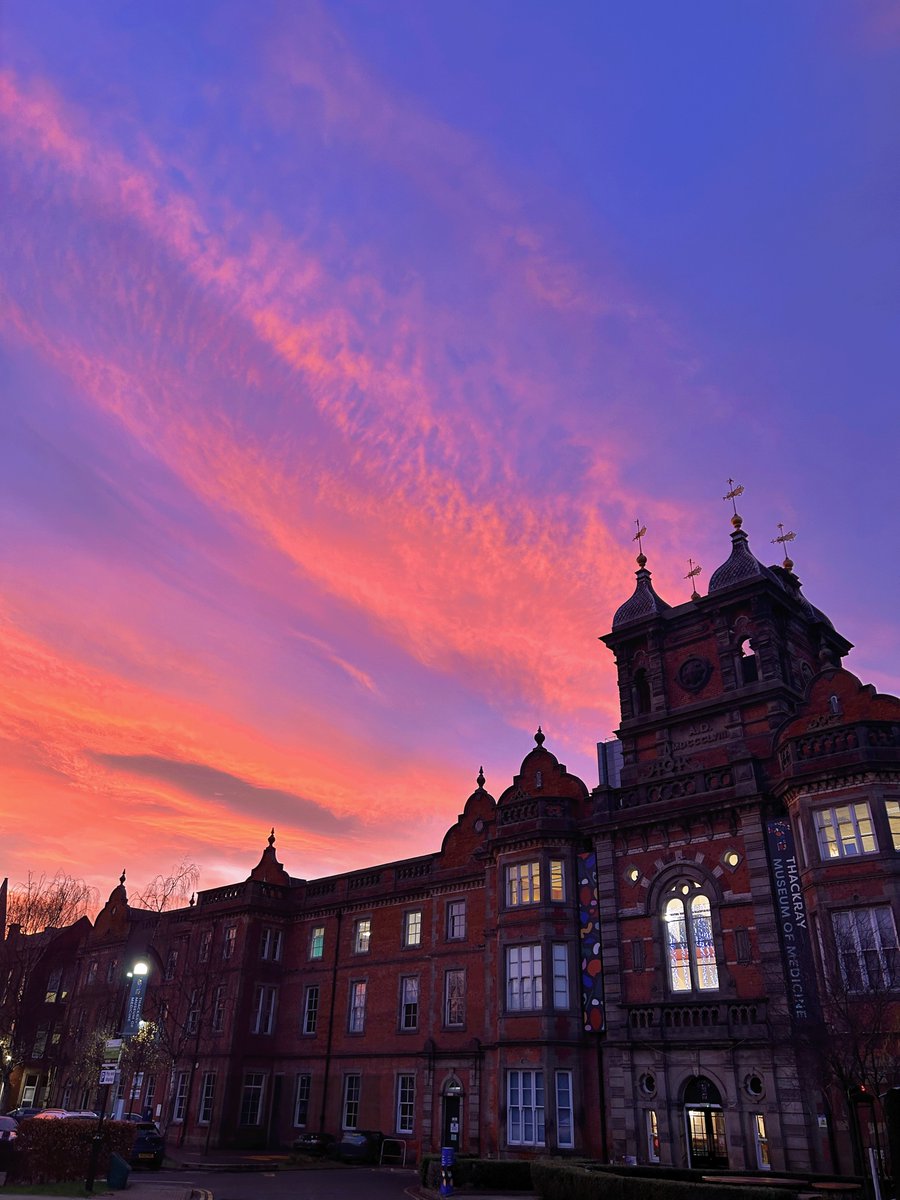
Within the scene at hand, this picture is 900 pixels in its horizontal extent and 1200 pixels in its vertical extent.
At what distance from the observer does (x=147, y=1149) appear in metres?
33.0

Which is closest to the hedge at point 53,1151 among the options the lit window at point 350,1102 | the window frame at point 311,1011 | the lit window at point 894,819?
the lit window at point 350,1102

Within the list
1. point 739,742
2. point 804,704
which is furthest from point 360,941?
point 804,704

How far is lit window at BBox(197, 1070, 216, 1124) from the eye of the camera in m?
45.2

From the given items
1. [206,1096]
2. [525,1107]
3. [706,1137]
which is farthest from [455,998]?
[206,1096]

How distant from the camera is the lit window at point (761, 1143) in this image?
25766mm

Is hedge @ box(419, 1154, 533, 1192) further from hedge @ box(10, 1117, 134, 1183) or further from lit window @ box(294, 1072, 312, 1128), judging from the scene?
lit window @ box(294, 1072, 312, 1128)

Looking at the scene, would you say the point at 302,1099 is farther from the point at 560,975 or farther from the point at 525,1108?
the point at 560,975

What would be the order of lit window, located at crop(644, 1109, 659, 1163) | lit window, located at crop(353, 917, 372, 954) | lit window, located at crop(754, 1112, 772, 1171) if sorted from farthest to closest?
lit window, located at crop(353, 917, 372, 954) < lit window, located at crop(644, 1109, 659, 1163) < lit window, located at crop(754, 1112, 772, 1171)

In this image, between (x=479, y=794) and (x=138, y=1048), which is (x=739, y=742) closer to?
(x=479, y=794)

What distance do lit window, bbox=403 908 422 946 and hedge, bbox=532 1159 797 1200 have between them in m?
17.5

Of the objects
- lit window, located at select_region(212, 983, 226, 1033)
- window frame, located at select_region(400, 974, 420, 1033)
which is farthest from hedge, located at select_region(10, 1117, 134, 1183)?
lit window, located at select_region(212, 983, 226, 1033)

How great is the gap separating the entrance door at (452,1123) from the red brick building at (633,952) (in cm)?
18

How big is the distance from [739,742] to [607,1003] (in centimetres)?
1173

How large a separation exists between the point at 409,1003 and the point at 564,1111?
12735 mm
